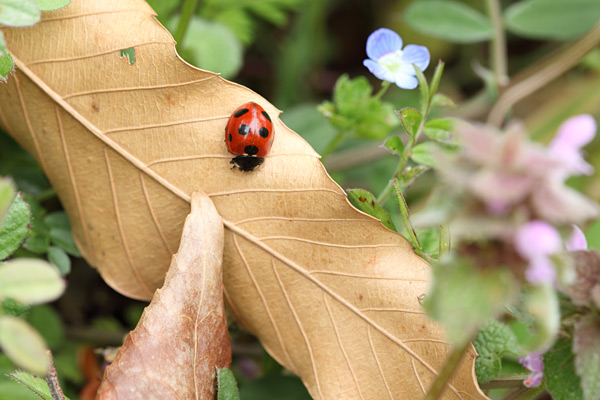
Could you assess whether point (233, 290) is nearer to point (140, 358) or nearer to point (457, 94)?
point (140, 358)

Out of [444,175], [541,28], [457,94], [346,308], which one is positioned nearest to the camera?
[444,175]

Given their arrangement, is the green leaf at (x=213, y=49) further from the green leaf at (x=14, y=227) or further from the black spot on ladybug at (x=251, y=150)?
the green leaf at (x=14, y=227)

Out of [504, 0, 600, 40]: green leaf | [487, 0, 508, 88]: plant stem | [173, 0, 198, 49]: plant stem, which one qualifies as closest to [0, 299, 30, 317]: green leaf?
[173, 0, 198, 49]: plant stem

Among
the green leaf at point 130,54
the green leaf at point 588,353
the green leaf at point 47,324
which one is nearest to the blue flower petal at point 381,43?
the green leaf at point 130,54

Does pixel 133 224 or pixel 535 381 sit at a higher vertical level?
pixel 133 224

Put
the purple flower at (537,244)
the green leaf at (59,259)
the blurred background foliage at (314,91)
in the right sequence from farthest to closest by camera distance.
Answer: the blurred background foliage at (314,91), the green leaf at (59,259), the purple flower at (537,244)

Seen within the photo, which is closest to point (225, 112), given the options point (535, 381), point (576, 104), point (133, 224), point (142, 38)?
point (142, 38)
